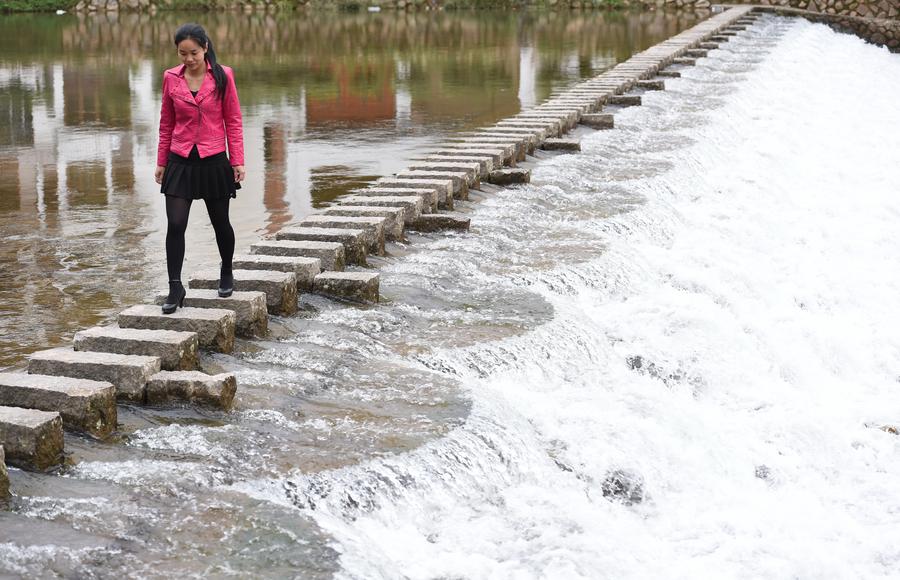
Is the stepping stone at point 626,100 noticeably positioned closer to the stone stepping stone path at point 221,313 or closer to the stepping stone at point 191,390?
the stone stepping stone path at point 221,313

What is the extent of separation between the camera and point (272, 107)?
16578mm

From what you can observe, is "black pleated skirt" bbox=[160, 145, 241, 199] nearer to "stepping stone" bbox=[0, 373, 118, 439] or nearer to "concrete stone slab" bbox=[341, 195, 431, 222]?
"stepping stone" bbox=[0, 373, 118, 439]

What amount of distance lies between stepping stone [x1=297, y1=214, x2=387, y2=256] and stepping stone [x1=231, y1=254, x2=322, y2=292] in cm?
87

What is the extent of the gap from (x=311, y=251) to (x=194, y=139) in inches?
61.8

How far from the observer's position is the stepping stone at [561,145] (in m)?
12.6

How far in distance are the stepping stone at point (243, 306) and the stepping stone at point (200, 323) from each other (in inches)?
6.4

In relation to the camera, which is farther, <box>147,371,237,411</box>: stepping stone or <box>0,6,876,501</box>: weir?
<box>147,371,237,411</box>: stepping stone

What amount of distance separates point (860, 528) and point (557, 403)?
5.35 ft

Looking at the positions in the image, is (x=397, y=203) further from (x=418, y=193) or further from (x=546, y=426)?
(x=546, y=426)

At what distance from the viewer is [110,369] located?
550 centimetres

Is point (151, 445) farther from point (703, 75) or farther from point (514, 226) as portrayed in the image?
point (703, 75)

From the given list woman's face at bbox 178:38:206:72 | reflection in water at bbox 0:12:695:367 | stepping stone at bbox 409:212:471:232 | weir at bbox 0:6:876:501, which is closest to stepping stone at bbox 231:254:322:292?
weir at bbox 0:6:876:501

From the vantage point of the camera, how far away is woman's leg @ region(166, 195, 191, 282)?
621 centimetres

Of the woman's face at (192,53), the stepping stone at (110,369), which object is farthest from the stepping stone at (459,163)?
the stepping stone at (110,369)
